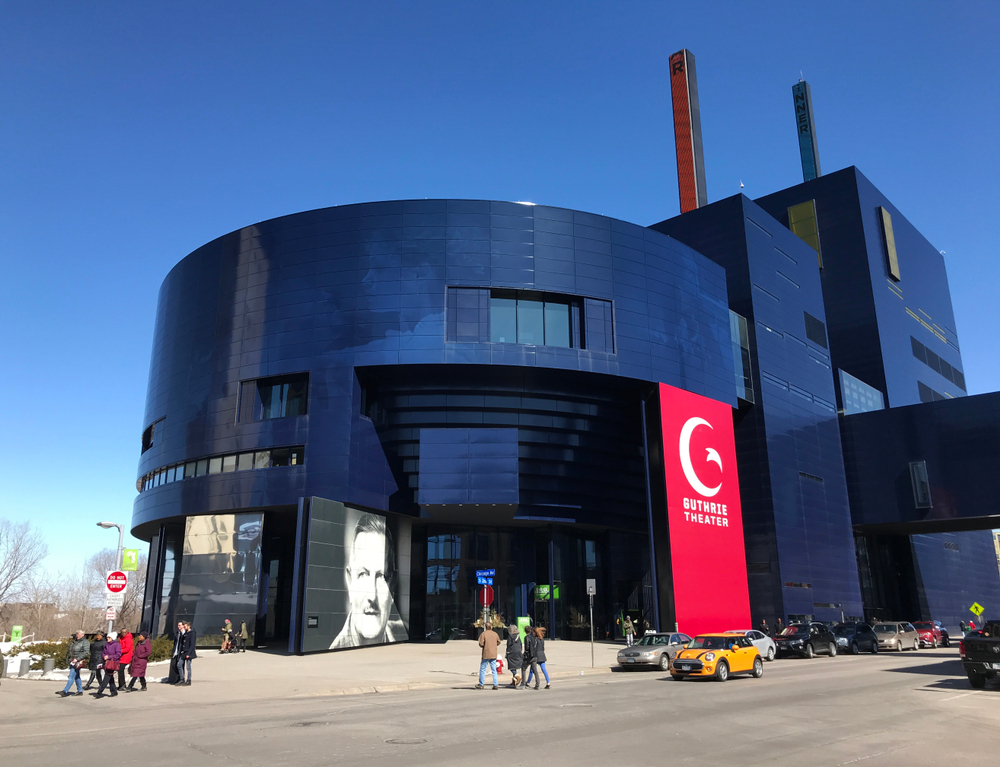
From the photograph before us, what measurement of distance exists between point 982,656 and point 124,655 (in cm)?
2473

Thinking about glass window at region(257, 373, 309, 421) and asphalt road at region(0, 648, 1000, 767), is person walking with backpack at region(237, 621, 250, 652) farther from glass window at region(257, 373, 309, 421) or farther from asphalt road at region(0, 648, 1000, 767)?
asphalt road at region(0, 648, 1000, 767)

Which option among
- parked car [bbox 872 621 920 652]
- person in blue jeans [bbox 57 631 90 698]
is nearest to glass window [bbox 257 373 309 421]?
person in blue jeans [bbox 57 631 90 698]

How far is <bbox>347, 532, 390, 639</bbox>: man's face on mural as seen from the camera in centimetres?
3991

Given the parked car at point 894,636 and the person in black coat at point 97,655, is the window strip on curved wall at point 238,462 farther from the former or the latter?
the parked car at point 894,636

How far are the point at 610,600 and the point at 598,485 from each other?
8904mm

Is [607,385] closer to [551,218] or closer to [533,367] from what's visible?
[533,367]

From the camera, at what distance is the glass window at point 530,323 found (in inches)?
1714

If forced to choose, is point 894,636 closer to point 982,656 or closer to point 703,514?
point 703,514

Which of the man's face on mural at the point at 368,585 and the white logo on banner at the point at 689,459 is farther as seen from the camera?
the white logo on banner at the point at 689,459

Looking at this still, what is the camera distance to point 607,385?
1841 inches

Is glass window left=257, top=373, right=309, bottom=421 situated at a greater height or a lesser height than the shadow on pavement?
greater

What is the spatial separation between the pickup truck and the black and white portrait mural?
27.4 m

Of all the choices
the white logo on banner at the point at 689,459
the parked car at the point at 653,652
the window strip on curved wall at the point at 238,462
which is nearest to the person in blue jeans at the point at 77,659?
the window strip on curved wall at the point at 238,462

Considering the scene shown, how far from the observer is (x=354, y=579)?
39938 millimetres
